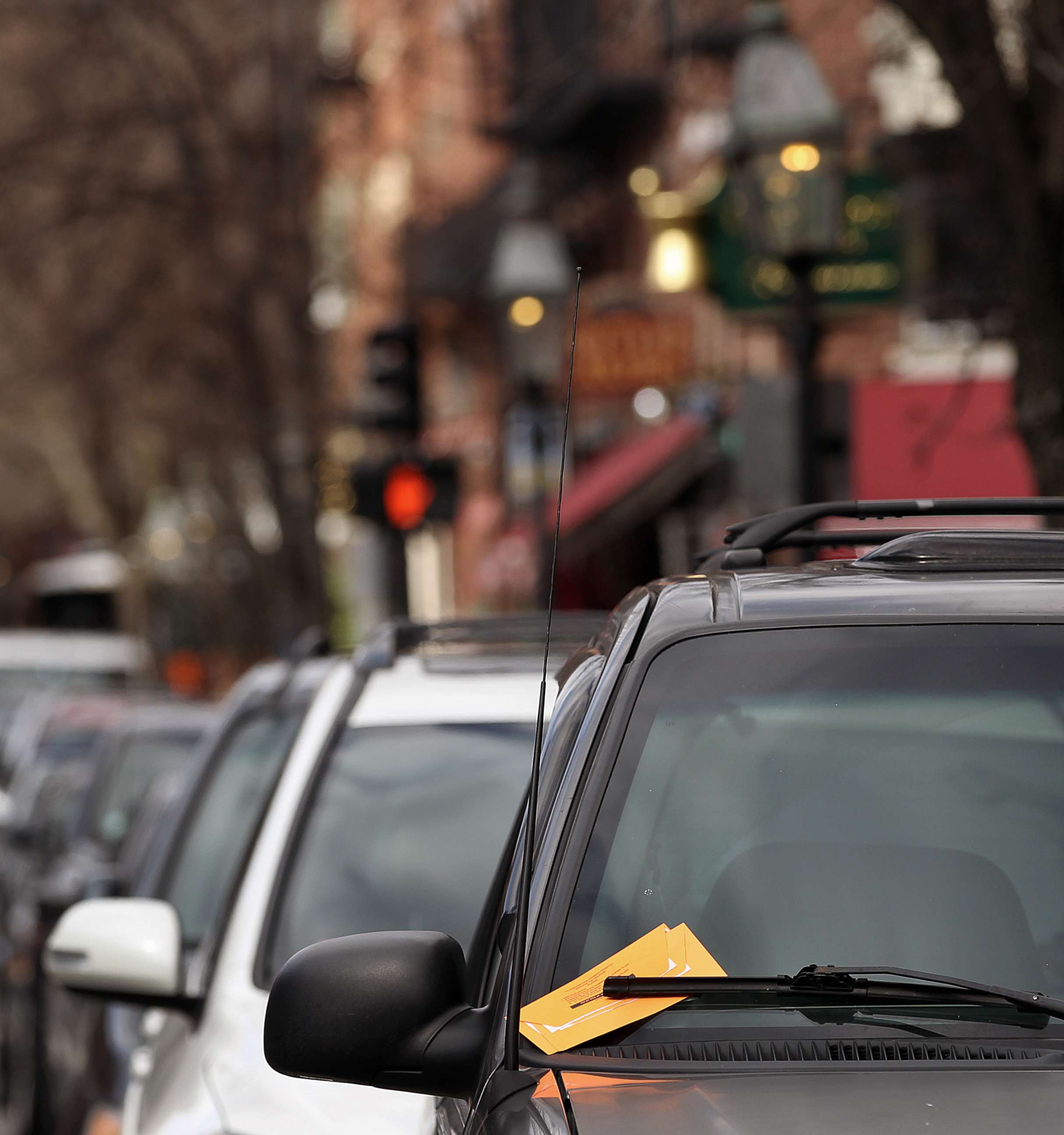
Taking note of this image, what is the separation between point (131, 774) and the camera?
10211 millimetres

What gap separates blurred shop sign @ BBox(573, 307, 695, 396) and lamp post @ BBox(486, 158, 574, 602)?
7473mm

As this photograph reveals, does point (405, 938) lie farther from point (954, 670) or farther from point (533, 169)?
point (533, 169)

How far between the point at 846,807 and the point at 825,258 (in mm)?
7139

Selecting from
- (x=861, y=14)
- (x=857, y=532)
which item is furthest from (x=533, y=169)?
(x=857, y=532)

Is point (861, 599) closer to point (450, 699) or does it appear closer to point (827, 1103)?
point (827, 1103)

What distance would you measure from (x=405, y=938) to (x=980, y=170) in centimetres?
639

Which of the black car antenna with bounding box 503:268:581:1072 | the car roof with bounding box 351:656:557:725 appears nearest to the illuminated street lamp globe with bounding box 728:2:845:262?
the car roof with bounding box 351:656:557:725

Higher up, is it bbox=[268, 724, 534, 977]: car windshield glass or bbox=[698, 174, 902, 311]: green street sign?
bbox=[698, 174, 902, 311]: green street sign

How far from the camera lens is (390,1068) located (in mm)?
2461

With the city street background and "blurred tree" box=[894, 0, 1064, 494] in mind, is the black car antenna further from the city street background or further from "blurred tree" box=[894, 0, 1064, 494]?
the city street background

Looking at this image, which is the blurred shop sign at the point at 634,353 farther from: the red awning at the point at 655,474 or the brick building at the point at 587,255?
the red awning at the point at 655,474

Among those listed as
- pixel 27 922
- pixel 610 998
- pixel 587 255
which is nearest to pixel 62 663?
pixel 587 255

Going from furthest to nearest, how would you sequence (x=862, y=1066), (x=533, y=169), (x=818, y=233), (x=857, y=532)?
1. (x=533, y=169)
2. (x=818, y=233)
3. (x=857, y=532)
4. (x=862, y=1066)

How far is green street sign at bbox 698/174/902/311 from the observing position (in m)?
10.1
